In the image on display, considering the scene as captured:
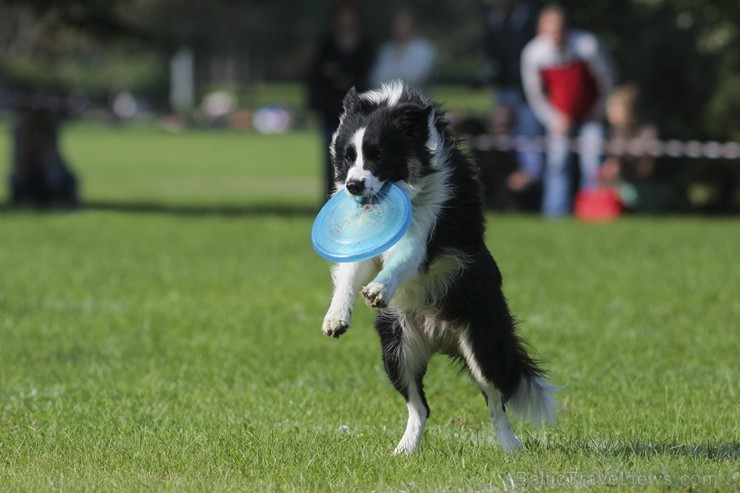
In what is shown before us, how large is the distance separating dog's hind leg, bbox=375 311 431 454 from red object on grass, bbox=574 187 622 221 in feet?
39.2

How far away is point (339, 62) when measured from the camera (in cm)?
1689

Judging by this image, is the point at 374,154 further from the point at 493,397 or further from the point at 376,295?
the point at 493,397

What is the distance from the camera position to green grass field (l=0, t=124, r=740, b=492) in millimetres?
5074

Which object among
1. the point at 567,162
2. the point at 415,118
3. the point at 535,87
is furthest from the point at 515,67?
the point at 415,118

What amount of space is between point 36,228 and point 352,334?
7.88 m

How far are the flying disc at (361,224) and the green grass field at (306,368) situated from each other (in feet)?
2.79

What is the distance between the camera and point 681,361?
7.87 meters

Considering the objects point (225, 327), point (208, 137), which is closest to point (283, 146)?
point (208, 137)

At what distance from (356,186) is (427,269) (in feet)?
1.56

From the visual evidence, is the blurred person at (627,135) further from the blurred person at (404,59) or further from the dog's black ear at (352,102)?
the dog's black ear at (352,102)

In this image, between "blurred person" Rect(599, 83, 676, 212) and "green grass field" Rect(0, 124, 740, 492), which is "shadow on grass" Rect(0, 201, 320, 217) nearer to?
"green grass field" Rect(0, 124, 740, 492)

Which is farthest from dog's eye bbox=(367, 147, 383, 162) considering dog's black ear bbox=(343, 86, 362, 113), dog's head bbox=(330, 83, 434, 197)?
dog's black ear bbox=(343, 86, 362, 113)

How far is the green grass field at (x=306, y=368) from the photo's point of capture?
507 centimetres

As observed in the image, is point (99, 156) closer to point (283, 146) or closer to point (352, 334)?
point (283, 146)
